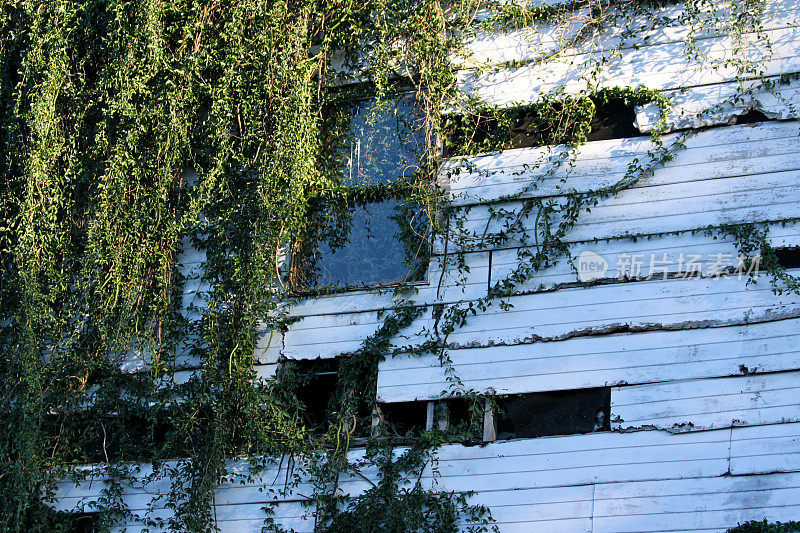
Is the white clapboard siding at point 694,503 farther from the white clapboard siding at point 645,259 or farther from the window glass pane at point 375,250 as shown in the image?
the window glass pane at point 375,250

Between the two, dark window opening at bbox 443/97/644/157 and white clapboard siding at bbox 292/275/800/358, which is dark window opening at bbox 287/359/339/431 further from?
dark window opening at bbox 443/97/644/157

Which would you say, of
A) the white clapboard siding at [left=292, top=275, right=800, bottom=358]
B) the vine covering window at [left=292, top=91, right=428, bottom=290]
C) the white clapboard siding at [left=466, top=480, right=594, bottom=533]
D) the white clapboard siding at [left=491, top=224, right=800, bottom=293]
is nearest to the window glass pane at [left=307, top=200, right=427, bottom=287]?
the vine covering window at [left=292, top=91, right=428, bottom=290]

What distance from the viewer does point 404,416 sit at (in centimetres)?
685

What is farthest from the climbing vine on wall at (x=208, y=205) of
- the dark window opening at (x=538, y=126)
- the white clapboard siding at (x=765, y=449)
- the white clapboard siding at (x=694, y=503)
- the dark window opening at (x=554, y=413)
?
the white clapboard siding at (x=765, y=449)

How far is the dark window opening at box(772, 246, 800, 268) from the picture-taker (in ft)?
20.9

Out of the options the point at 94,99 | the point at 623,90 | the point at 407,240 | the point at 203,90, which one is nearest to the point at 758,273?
the point at 623,90

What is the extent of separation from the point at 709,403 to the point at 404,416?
221cm

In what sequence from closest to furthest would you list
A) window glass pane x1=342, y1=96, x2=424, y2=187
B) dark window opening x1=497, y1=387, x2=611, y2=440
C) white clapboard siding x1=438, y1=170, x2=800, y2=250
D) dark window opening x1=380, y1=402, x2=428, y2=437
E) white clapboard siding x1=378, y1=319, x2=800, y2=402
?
white clapboard siding x1=378, y1=319, x2=800, y2=402 < dark window opening x1=497, y1=387, x2=611, y2=440 < white clapboard siding x1=438, y1=170, x2=800, y2=250 < dark window opening x1=380, y1=402, x2=428, y2=437 < window glass pane x1=342, y1=96, x2=424, y2=187

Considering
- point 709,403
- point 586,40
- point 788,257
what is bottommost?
point 709,403

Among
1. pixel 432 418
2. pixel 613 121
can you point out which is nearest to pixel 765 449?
pixel 432 418

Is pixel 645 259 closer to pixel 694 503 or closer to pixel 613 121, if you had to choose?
pixel 613 121

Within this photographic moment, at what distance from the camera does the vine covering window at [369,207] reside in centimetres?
721

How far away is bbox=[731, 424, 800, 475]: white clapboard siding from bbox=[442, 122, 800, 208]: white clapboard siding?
1.89 meters

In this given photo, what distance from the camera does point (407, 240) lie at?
7.21 m
